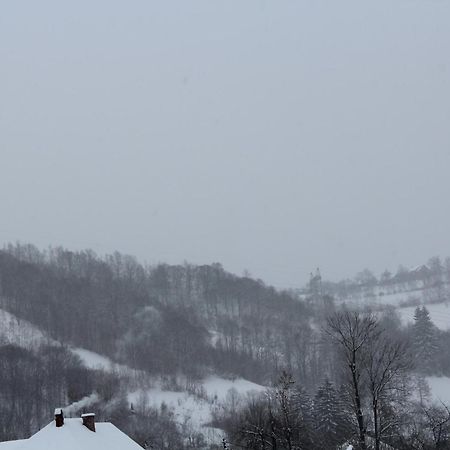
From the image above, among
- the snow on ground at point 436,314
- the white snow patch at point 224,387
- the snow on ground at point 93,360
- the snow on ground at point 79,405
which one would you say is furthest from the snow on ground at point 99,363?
the snow on ground at point 436,314

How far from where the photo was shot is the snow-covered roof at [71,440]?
24.0 metres

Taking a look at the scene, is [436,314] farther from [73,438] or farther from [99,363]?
[73,438]

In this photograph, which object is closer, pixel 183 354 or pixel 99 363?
pixel 99 363

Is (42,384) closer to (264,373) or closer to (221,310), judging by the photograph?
(264,373)

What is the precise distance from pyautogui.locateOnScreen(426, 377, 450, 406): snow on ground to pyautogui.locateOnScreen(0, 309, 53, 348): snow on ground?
178 ft

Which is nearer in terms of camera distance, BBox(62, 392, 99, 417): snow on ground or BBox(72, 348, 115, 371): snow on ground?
BBox(62, 392, 99, 417): snow on ground

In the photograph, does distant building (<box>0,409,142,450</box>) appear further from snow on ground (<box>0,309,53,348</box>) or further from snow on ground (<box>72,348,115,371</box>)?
snow on ground (<box>0,309,53,348</box>)

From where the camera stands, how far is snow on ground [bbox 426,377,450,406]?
86.1 meters

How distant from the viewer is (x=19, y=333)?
87.6 metres

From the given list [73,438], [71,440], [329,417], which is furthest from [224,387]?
[71,440]

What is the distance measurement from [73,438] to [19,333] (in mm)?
67813

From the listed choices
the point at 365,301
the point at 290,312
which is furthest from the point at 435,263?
the point at 290,312

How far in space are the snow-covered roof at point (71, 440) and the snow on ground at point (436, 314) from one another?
104 m

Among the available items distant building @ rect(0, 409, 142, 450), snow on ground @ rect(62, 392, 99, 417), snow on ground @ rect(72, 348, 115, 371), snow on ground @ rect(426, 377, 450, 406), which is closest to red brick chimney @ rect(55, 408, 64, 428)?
distant building @ rect(0, 409, 142, 450)
